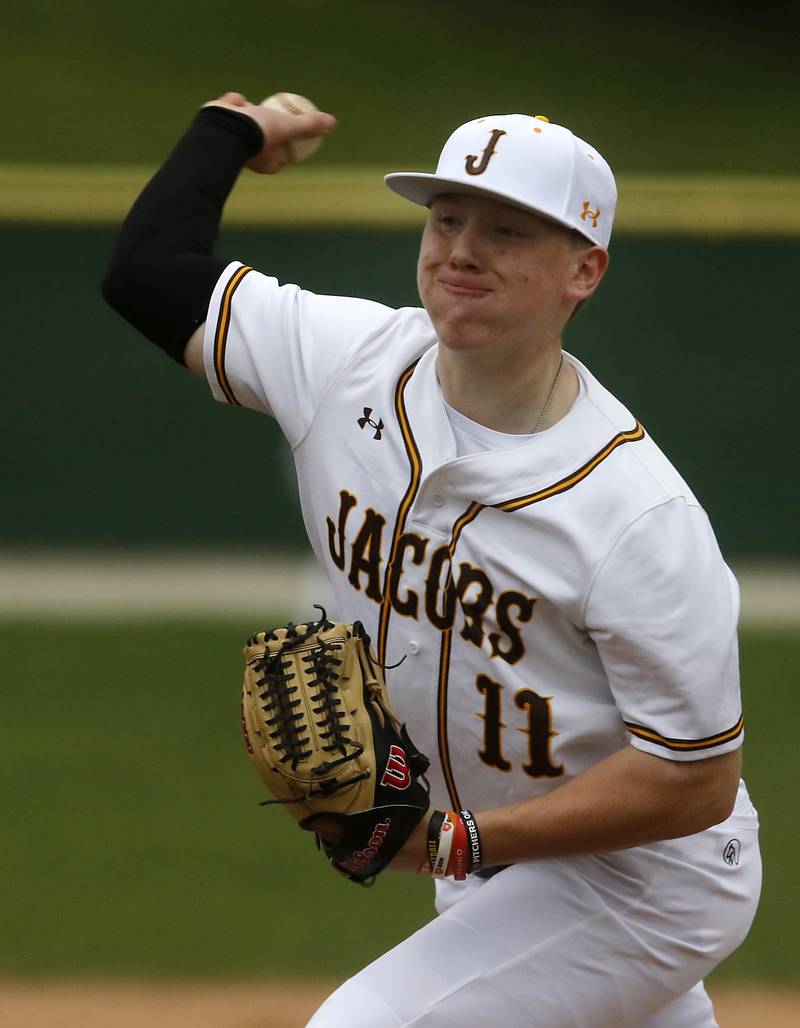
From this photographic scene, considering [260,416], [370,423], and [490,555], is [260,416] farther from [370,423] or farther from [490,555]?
[490,555]

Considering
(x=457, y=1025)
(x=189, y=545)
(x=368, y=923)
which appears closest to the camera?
(x=457, y=1025)

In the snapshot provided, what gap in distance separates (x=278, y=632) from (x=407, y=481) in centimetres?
31

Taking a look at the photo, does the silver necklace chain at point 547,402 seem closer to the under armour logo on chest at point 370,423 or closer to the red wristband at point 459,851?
the under armour logo on chest at point 370,423

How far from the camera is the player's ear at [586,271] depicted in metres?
2.29

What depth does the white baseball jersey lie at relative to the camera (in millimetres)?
2146

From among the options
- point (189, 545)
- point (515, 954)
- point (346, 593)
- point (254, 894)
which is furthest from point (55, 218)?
point (515, 954)

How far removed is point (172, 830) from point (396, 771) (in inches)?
103

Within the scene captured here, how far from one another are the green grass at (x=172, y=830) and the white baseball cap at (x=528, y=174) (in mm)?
2399

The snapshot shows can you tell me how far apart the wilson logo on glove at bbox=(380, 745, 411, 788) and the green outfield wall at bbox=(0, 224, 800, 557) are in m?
3.99

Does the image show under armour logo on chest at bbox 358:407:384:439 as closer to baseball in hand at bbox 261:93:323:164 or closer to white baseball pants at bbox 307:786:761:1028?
baseball in hand at bbox 261:93:323:164

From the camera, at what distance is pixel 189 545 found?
6.15 metres

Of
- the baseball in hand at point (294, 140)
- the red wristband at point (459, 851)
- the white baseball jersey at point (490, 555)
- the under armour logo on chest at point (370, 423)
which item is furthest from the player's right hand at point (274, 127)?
the red wristband at point (459, 851)

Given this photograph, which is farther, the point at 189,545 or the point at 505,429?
the point at 189,545

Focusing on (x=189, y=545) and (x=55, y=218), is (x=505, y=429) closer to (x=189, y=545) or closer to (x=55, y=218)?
(x=189, y=545)
